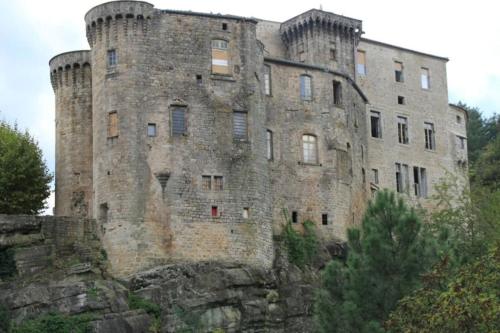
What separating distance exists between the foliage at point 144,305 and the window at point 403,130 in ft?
89.2

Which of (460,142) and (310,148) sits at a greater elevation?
(460,142)

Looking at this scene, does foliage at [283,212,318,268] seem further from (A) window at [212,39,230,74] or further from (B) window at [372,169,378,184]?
(B) window at [372,169,378,184]

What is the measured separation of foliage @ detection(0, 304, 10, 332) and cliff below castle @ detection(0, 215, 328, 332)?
101 mm

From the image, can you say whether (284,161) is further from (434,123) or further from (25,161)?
(434,123)

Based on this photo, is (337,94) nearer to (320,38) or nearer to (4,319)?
(320,38)

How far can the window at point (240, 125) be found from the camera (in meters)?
57.8

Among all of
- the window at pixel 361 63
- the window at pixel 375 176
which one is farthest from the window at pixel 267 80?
the window at pixel 361 63

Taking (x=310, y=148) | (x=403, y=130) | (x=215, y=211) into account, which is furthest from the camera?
(x=403, y=130)

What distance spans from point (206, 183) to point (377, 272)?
1547 cm

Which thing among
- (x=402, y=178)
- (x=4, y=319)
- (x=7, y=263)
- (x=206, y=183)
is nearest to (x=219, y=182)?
(x=206, y=183)

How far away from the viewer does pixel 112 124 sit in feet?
187

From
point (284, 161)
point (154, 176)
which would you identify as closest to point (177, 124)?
point (154, 176)

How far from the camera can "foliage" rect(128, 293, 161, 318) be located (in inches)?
2083

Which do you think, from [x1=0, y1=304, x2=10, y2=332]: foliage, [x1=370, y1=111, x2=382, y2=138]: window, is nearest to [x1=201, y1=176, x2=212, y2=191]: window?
[x1=0, y1=304, x2=10, y2=332]: foliage
